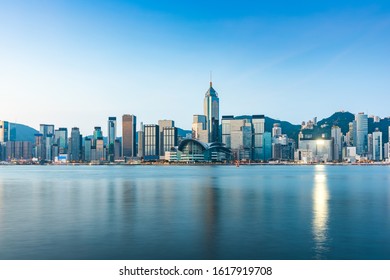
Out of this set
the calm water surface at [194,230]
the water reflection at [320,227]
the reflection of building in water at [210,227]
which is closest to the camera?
the calm water surface at [194,230]

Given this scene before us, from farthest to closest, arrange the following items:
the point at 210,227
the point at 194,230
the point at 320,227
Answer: the point at 320,227 < the point at 210,227 < the point at 194,230

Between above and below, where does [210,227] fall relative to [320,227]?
above

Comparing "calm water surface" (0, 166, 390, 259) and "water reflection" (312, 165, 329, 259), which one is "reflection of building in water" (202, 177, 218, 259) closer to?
"calm water surface" (0, 166, 390, 259)

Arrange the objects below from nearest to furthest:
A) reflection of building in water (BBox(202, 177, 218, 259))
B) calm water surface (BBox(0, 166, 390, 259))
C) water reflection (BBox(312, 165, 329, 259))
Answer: calm water surface (BBox(0, 166, 390, 259)) < reflection of building in water (BBox(202, 177, 218, 259)) < water reflection (BBox(312, 165, 329, 259))

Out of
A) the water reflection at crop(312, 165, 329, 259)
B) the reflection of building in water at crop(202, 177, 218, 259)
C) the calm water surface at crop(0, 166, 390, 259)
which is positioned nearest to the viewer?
the calm water surface at crop(0, 166, 390, 259)

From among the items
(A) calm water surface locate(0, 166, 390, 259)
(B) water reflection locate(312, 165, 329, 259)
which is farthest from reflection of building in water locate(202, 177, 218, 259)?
(B) water reflection locate(312, 165, 329, 259)

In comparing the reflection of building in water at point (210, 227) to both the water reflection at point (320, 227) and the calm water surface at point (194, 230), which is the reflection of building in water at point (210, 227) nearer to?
the calm water surface at point (194, 230)

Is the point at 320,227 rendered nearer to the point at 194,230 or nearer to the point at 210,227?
the point at 210,227

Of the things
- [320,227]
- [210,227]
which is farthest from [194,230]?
[320,227]

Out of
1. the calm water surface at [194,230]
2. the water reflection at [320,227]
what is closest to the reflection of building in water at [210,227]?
the calm water surface at [194,230]

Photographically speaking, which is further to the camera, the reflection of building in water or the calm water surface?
the reflection of building in water

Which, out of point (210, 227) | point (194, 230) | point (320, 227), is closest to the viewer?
point (194, 230)

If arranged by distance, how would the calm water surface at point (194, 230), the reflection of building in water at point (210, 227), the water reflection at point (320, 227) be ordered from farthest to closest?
the water reflection at point (320, 227)
the reflection of building in water at point (210, 227)
the calm water surface at point (194, 230)
